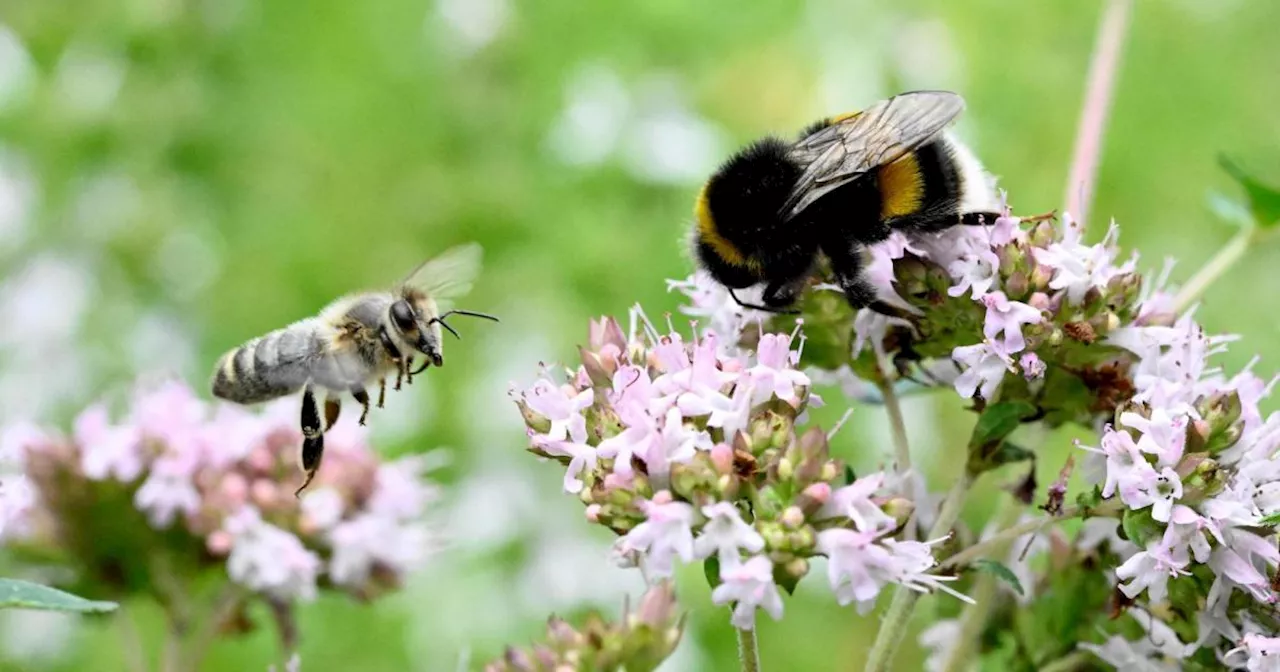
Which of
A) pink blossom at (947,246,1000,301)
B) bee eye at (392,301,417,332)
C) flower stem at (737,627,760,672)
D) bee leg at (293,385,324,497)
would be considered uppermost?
bee eye at (392,301,417,332)

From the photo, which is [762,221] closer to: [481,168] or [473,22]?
[481,168]

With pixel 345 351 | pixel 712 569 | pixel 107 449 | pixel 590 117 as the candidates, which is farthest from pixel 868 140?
pixel 590 117

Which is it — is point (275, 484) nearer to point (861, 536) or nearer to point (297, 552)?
point (297, 552)

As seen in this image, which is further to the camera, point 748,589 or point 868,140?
point 868,140

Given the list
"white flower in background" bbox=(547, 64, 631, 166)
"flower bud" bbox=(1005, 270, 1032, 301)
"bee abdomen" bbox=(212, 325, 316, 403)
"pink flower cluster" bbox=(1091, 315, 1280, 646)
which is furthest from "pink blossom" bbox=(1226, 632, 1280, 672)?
"white flower in background" bbox=(547, 64, 631, 166)

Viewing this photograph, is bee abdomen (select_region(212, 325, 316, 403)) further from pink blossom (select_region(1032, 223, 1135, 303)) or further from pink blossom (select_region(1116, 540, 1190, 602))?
pink blossom (select_region(1116, 540, 1190, 602))

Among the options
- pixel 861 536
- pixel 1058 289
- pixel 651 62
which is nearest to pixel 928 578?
pixel 861 536
